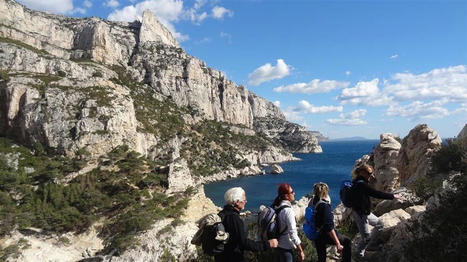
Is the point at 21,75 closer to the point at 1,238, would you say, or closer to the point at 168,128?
the point at 1,238

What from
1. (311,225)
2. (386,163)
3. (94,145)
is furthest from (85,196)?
(311,225)

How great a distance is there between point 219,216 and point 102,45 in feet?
404

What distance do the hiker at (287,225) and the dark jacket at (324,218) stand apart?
0.75 metres

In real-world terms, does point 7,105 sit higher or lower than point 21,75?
lower

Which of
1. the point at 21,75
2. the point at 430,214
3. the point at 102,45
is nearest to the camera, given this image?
the point at 430,214

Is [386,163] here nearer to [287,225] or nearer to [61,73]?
[287,225]

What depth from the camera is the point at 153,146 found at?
83688 millimetres

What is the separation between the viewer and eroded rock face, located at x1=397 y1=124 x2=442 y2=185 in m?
14.6

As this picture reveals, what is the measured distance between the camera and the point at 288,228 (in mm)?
5262

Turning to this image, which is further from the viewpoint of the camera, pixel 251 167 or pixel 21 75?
pixel 251 167

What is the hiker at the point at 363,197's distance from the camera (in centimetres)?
621

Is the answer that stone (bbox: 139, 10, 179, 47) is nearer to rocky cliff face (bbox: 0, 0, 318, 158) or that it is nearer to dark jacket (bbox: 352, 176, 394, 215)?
rocky cliff face (bbox: 0, 0, 318, 158)

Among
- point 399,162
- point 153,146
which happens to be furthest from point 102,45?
point 399,162

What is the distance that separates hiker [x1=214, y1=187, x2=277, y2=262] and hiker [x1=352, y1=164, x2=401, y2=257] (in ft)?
9.00
